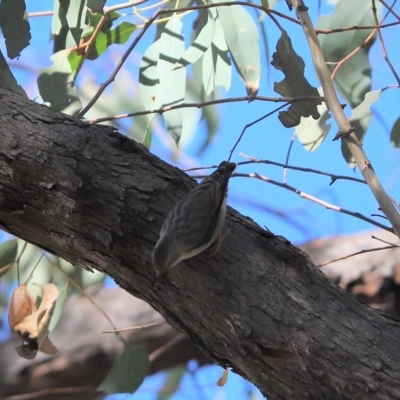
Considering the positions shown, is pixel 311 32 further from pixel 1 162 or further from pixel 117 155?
pixel 1 162

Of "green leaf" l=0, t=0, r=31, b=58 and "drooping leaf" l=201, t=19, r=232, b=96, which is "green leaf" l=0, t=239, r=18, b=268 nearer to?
"green leaf" l=0, t=0, r=31, b=58

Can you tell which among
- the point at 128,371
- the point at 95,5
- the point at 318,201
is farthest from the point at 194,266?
the point at 128,371

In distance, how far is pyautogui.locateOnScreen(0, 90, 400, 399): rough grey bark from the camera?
5.51ft

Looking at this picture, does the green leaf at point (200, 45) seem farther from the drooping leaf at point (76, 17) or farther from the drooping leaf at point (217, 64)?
the drooping leaf at point (76, 17)

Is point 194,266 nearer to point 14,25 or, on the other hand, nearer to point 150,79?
point 14,25

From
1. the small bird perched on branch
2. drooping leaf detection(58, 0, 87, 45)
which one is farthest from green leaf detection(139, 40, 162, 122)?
the small bird perched on branch

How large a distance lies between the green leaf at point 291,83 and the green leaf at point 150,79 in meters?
0.70

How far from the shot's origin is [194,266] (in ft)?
5.88

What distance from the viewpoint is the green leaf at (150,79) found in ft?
9.05

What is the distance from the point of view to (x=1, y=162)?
1.86m

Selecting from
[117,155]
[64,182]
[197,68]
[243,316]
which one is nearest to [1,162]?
[64,182]

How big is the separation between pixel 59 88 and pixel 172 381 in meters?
2.86

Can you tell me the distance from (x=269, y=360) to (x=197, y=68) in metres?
1.77

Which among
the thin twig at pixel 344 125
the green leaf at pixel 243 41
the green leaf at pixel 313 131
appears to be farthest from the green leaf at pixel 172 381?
the thin twig at pixel 344 125
